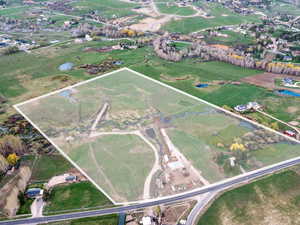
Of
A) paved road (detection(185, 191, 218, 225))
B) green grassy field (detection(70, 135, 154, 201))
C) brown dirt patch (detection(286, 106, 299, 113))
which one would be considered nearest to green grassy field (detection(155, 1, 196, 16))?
brown dirt patch (detection(286, 106, 299, 113))

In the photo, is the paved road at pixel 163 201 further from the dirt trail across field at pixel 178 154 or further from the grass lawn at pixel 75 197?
the dirt trail across field at pixel 178 154

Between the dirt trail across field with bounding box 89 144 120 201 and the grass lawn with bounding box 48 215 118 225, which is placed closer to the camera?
the grass lawn with bounding box 48 215 118 225

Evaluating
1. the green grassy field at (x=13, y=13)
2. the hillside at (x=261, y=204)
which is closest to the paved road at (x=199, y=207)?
the hillside at (x=261, y=204)

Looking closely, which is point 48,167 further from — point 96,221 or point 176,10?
point 176,10

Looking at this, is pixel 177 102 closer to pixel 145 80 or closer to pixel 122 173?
pixel 145 80

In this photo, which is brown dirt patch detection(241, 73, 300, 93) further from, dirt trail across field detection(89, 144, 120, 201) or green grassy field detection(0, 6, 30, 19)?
green grassy field detection(0, 6, 30, 19)
